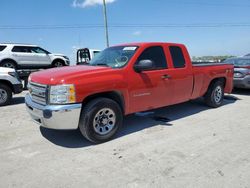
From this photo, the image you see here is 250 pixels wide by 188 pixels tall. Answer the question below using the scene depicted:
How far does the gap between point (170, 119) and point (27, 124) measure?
355cm

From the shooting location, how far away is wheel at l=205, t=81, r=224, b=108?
22.1 feet

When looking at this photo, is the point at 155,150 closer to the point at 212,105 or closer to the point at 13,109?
the point at 212,105

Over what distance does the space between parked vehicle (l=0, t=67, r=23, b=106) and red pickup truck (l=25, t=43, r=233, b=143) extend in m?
3.46

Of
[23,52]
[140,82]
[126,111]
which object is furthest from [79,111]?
[23,52]

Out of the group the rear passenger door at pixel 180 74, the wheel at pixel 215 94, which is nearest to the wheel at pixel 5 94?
the rear passenger door at pixel 180 74

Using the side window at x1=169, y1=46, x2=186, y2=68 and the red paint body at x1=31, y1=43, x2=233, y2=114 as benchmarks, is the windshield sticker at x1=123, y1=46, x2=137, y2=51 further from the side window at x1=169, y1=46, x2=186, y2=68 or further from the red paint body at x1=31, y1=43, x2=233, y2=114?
the side window at x1=169, y1=46, x2=186, y2=68

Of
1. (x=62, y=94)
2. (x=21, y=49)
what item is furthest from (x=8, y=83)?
(x=62, y=94)

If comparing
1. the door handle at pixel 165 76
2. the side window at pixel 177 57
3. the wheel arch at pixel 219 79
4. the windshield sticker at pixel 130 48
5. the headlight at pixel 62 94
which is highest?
the windshield sticker at pixel 130 48

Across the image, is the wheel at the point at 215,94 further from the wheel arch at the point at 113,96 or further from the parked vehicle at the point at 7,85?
the parked vehicle at the point at 7,85

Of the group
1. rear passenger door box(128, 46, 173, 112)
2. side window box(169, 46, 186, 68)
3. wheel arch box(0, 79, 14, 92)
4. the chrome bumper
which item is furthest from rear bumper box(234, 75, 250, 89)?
wheel arch box(0, 79, 14, 92)

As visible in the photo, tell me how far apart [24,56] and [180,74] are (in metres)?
9.17

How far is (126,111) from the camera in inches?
181

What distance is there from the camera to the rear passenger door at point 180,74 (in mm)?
5439

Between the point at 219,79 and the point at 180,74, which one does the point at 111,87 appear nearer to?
the point at 180,74
